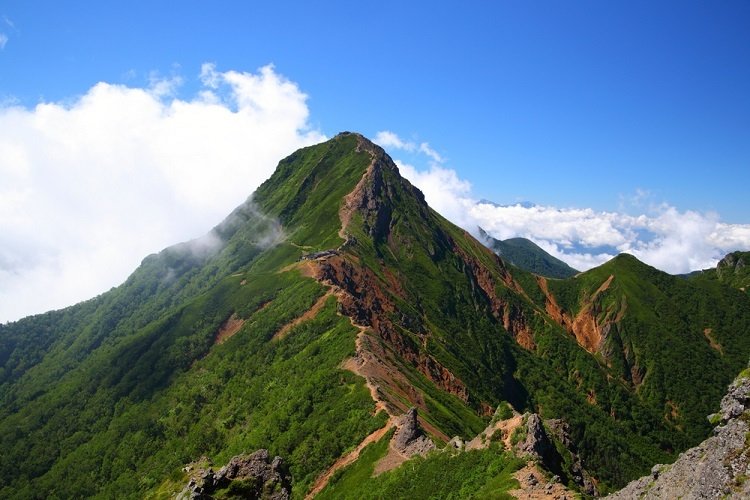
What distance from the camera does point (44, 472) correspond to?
17725 centimetres

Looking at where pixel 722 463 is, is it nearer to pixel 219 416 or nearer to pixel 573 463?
pixel 573 463

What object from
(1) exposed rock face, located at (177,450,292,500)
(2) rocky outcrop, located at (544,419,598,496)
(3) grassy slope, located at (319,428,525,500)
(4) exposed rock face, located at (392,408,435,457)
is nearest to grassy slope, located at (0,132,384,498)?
(4) exposed rock face, located at (392,408,435,457)

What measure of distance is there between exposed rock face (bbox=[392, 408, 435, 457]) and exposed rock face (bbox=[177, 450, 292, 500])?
99.3 ft

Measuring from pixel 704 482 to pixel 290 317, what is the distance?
152153 mm

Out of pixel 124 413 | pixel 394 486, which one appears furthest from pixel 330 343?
pixel 124 413

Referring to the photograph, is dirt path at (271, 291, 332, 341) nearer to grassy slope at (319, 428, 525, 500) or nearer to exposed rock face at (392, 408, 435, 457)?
exposed rock face at (392, 408, 435, 457)

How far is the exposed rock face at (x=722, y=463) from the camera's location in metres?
29.4

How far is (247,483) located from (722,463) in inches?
1665

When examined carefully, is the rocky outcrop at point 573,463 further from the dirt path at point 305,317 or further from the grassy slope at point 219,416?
the dirt path at point 305,317

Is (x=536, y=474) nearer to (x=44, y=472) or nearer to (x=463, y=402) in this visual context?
(x=463, y=402)

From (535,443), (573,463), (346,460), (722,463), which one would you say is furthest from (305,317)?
(722,463)

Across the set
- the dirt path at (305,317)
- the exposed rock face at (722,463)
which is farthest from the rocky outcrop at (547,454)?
the dirt path at (305,317)

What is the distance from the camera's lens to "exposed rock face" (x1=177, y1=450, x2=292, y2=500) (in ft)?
163

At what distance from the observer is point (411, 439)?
85.2m
